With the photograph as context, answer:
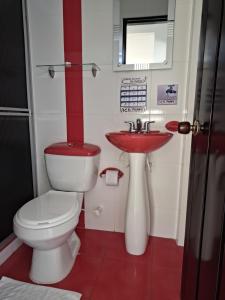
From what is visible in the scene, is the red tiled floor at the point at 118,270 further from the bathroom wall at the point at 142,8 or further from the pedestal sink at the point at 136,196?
the bathroom wall at the point at 142,8

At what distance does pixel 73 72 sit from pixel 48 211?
105 cm

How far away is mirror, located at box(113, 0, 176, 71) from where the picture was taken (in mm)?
1472

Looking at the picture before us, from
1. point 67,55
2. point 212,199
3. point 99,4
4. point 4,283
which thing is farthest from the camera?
point 67,55

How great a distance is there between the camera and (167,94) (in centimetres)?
153

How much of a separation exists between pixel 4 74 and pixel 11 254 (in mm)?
1261

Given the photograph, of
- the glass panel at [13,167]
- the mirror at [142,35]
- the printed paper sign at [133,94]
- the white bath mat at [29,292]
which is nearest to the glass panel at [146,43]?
the mirror at [142,35]

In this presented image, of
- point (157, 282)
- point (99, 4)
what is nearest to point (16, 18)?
point (99, 4)

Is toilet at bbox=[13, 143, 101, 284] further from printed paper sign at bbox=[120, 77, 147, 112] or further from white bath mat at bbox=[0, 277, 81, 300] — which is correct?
printed paper sign at bbox=[120, 77, 147, 112]

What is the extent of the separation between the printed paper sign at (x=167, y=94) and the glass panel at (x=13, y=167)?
1056mm

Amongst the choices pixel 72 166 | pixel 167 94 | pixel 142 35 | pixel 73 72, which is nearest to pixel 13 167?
pixel 72 166

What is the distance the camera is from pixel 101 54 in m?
1.58

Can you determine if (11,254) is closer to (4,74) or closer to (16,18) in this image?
(4,74)

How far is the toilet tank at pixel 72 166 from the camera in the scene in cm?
150

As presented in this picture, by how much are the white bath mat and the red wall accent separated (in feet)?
3.33
